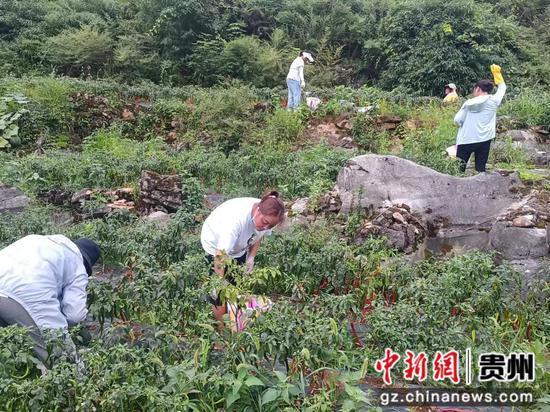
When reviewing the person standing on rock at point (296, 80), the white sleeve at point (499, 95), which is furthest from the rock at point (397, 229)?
the person standing on rock at point (296, 80)

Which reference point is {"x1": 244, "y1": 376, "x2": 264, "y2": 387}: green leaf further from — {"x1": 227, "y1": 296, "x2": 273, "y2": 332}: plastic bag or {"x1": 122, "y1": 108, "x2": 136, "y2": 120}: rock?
{"x1": 122, "y1": 108, "x2": 136, "y2": 120}: rock

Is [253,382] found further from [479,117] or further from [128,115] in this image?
[128,115]

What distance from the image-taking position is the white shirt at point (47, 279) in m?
3.41

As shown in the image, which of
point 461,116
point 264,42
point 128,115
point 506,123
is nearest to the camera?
point 461,116

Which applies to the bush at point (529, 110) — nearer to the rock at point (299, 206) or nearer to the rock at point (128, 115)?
the rock at point (299, 206)

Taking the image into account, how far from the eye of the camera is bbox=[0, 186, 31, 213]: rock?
7793mm

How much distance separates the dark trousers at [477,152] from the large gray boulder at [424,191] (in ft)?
3.14

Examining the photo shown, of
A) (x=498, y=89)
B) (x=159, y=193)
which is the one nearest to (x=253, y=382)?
(x=159, y=193)

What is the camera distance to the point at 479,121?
26.0ft

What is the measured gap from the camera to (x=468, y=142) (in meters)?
8.14

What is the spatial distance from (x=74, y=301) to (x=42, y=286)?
23cm

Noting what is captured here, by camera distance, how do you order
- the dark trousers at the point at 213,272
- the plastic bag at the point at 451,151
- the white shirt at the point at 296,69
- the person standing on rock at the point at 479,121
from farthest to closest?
the white shirt at the point at 296,69
the plastic bag at the point at 451,151
the person standing on rock at the point at 479,121
the dark trousers at the point at 213,272

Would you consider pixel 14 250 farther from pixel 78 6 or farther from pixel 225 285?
pixel 78 6

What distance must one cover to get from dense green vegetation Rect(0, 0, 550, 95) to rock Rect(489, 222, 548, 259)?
11660 millimetres
